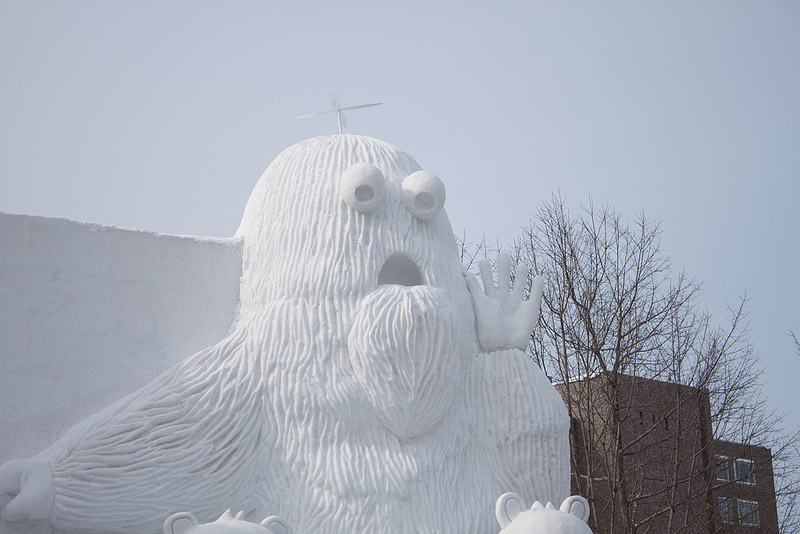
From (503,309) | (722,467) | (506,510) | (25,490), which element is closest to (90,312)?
(25,490)

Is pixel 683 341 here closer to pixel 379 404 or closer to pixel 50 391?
pixel 379 404

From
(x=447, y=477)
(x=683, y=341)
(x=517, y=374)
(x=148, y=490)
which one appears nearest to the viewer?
(x=148, y=490)

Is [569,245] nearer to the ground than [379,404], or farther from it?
farther from it

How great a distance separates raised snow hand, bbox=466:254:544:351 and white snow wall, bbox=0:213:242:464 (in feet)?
4.40

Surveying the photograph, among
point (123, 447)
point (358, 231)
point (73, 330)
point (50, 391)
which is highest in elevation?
point (358, 231)

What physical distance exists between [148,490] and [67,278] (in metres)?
1.23

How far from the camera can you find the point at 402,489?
170 inches

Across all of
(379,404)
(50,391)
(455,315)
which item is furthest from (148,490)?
(455,315)

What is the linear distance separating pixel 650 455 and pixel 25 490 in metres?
7.31

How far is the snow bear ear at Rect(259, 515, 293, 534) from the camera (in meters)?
3.70

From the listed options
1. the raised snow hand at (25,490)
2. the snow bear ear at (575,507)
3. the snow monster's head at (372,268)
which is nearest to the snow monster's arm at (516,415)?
the snow monster's head at (372,268)

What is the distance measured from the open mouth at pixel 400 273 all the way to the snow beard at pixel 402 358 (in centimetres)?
26

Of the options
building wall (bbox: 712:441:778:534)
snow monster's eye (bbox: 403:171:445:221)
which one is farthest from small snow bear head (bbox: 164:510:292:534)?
building wall (bbox: 712:441:778:534)

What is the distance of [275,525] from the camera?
372 cm
